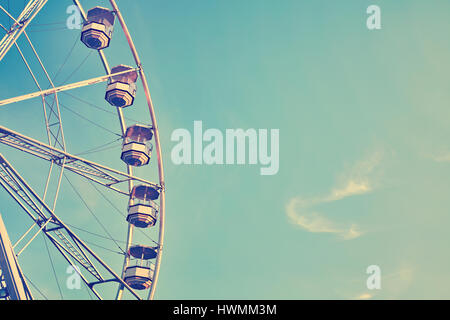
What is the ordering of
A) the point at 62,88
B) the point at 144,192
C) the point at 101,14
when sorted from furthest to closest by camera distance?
the point at 144,192 → the point at 101,14 → the point at 62,88

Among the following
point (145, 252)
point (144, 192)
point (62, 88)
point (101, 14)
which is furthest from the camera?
point (144, 192)

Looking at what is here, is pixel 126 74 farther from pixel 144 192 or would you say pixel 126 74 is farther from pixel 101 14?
pixel 144 192

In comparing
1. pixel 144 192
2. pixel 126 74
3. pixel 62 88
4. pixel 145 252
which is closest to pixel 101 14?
pixel 126 74

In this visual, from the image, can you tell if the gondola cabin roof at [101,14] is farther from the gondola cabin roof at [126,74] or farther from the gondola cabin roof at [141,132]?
the gondola cabin roof at [141,132]

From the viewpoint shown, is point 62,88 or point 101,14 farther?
point 101,14

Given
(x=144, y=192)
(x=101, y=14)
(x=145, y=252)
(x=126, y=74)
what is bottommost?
(x=145, y=252)

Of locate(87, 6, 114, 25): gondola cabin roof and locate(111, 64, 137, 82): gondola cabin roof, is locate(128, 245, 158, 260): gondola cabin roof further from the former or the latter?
locate(87, 6, 114, 25): gondola cabin roof

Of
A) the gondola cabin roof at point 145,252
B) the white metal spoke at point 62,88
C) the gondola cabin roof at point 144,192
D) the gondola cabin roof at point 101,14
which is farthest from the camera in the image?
the gondola cabin roof at point 144,192

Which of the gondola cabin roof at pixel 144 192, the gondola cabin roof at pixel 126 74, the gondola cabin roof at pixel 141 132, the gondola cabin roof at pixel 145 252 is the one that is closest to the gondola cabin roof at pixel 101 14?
the gondola cabin roof at pixel 126 74

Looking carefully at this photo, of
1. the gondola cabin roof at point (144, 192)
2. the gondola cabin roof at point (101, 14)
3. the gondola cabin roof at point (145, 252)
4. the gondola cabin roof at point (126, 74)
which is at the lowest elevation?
the gondola cabin roof at point (145, 252)

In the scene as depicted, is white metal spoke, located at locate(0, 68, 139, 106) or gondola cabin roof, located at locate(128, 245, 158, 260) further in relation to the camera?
gondola cabin roof, located at locate(128, 245, 158, 260)

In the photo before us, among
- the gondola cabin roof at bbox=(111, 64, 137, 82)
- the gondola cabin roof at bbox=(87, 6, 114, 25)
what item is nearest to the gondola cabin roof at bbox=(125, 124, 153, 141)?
the gondola cabin roof at bbox=(111, 64, 137, 82)
